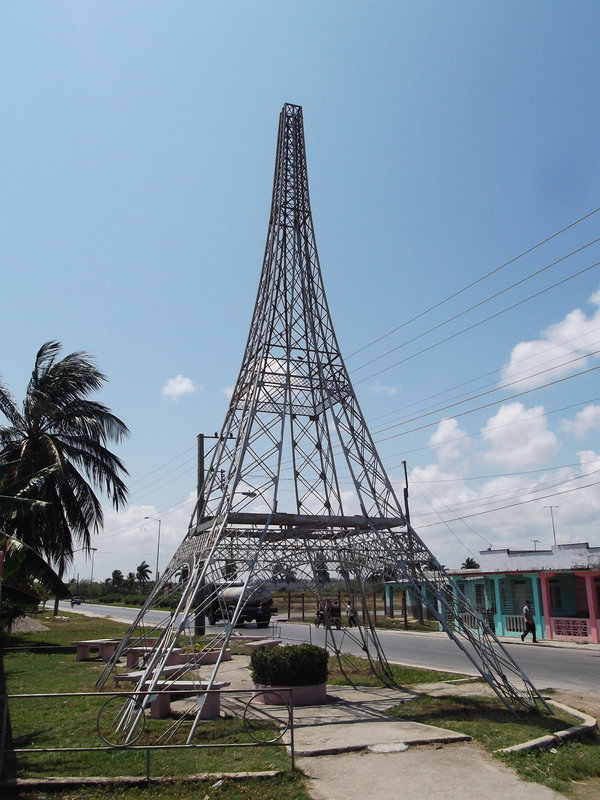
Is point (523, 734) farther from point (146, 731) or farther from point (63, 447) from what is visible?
point (63, 447)

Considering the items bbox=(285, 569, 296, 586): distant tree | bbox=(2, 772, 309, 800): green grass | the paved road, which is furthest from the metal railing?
the paved road

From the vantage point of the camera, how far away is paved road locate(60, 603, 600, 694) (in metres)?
16.2

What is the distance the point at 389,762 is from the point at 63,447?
20.4 metres

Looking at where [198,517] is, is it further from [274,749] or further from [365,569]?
[274,749]

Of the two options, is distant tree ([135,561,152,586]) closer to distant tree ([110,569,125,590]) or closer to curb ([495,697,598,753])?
distant tree ([110,569,125,590])

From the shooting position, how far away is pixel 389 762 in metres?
8.24

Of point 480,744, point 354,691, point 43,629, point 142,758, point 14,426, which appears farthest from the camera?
point 43,629

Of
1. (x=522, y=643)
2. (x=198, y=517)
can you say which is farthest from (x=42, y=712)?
(x=522, y=643)

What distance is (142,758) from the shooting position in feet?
27.1

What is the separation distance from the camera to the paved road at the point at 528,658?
16.2 metres

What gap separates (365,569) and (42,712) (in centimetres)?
715

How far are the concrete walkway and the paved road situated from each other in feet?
21.4

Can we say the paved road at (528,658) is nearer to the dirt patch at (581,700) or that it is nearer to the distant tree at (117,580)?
the dirt patch at (581,700)

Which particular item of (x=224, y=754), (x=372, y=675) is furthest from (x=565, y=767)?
(x=372, y=675)
